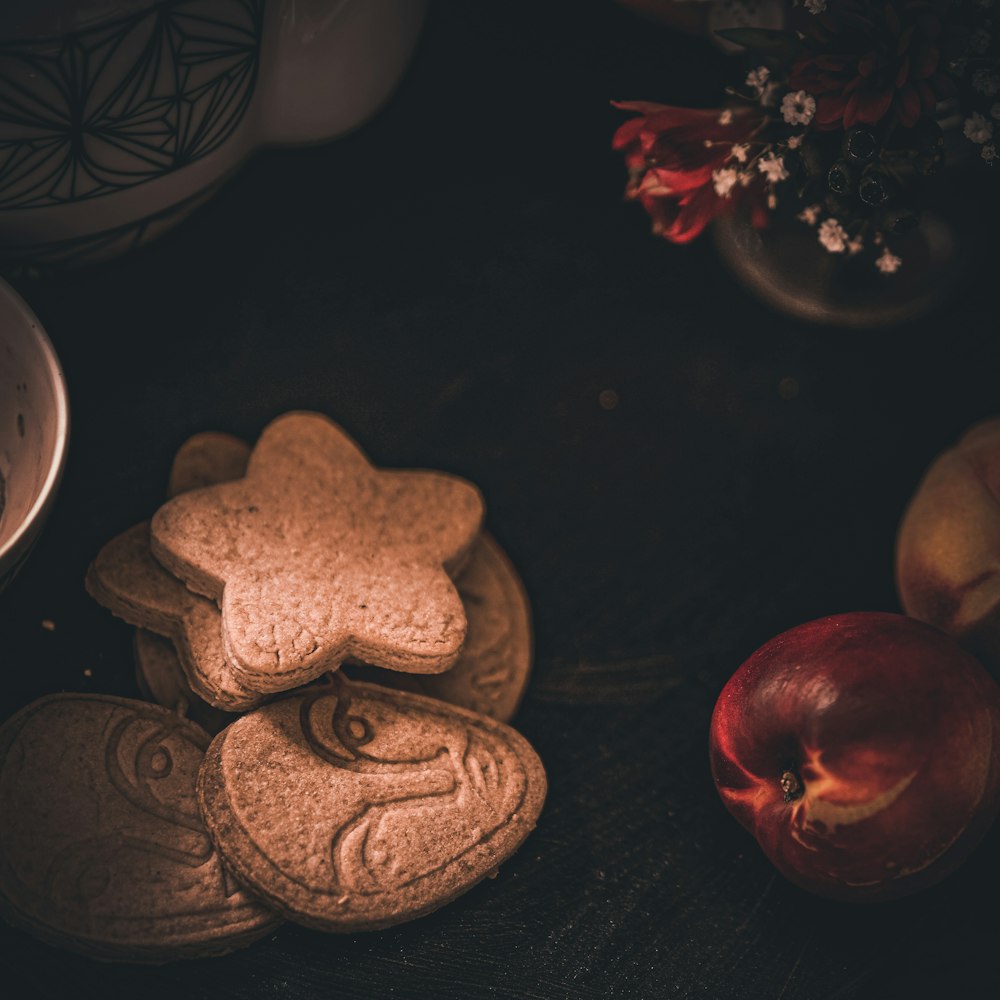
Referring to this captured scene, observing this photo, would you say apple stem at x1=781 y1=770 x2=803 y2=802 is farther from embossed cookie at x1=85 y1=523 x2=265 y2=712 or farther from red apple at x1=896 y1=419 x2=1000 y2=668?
embossed cookie at x1=85 y1=523 x2=265 y2=712

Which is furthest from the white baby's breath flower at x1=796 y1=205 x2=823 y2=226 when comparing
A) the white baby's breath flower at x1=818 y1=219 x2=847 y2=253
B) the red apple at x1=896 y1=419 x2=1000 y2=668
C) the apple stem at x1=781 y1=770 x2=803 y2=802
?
the apple stem at x1=781 y1=770 x2=803 y2=802

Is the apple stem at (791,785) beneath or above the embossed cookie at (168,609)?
beneath

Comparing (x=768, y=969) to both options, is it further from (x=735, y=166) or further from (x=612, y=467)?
(x=735, y=166)

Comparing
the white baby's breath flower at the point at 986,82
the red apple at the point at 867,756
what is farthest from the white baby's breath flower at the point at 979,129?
the red apple at the point at 867,756

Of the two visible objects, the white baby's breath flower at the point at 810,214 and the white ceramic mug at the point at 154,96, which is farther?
the white baby's breath flower at the point at 810,214

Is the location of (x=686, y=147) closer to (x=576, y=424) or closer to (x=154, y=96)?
(x=576, y=424)

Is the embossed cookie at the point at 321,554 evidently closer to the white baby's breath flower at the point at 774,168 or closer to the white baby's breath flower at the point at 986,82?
the white baby's breath flower at the point at 774,168
